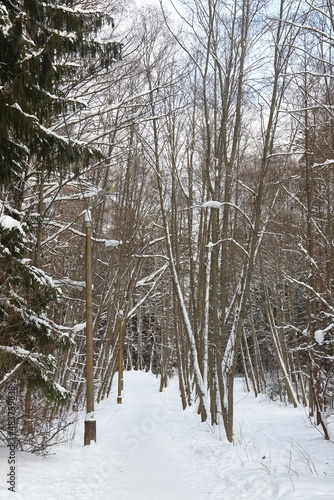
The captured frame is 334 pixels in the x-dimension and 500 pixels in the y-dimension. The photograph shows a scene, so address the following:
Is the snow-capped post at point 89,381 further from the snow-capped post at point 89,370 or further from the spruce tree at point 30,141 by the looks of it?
the spruce tree at point 30,141

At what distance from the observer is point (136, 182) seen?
1694 centimetres

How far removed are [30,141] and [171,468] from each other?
5.34 m

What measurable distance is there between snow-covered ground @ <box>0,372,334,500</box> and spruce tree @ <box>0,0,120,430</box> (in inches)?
47.3

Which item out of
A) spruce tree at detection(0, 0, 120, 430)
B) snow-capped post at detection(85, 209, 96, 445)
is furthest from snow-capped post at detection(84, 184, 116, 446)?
spruce tree at detection(0, 0, 120, 430)

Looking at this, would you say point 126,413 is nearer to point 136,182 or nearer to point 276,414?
point 276,414

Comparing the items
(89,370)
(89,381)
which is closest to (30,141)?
(89,370)

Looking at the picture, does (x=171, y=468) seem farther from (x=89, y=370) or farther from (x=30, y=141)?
(x=30, y=141)

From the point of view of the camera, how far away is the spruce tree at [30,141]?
16.1 feet

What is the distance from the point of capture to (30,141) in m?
5.50

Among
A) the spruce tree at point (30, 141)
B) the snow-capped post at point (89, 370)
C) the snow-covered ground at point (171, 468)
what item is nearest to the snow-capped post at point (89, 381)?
the snow-capped post at point (89, 370)

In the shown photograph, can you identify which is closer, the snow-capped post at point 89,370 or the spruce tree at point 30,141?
the spruce tree at point 30,141

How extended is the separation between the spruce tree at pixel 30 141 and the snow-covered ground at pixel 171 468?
3.94 ft

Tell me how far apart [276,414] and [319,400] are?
832 centimetres

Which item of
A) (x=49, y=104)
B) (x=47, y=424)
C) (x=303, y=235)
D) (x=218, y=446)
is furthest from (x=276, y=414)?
(x=49, y=104)
